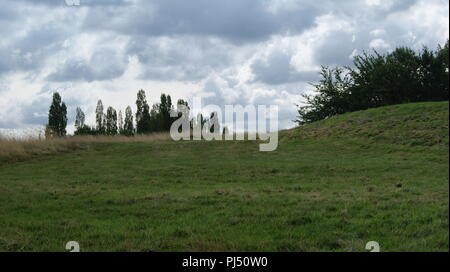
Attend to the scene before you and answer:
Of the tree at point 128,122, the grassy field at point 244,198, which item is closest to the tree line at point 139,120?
the tree at point 128,122

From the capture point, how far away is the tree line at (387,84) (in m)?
48.0

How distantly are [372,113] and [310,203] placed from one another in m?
23.5

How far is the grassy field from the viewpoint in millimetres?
8594

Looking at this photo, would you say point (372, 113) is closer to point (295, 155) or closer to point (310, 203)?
point (295, 155)

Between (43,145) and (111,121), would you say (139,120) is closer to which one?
(111,121)

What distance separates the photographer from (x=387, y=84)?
4862cm

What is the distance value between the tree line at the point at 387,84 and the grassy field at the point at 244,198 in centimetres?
2142

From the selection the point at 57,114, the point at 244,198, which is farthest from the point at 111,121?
the point at 244,198

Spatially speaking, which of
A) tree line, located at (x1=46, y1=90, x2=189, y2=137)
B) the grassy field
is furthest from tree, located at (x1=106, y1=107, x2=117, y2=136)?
the grassy field

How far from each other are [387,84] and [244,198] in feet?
131

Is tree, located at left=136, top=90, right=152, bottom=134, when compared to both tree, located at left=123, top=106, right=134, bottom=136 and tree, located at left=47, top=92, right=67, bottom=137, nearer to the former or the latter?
tree, located at left=123, top=106, right=134, bottom=136

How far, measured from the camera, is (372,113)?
3347 centimetres

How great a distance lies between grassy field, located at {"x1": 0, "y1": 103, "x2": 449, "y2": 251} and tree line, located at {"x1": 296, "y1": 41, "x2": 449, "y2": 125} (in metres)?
21.4
